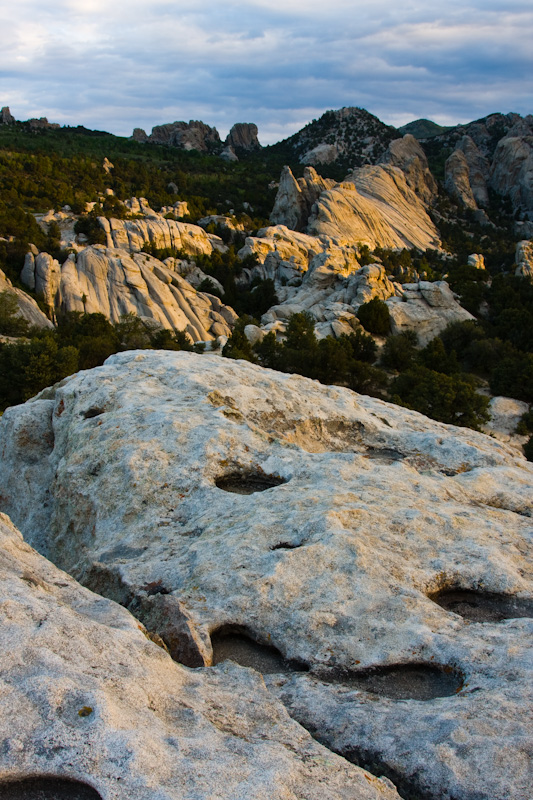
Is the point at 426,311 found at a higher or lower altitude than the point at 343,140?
lower

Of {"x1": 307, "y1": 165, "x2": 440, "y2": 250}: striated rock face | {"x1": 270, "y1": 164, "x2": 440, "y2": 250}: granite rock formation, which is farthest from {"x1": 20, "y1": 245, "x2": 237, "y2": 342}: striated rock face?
{"x1": 307, "y1": 165, "x2": 440, "y2": 250}: striated rock face

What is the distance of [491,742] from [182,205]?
10905cm

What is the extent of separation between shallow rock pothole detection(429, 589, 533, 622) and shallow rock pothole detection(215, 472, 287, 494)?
3.33 metres

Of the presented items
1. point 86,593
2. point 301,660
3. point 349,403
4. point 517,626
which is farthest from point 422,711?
point 349,403

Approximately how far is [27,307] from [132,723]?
68906 millimetres

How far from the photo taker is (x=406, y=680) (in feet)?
18.3

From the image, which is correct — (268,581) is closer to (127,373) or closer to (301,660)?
(301,660)

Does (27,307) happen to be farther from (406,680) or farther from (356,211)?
(406,680)

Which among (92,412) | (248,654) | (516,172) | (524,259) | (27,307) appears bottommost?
(248,654)

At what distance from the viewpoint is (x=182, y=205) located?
10431cm

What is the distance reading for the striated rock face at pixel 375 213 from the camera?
338 ft

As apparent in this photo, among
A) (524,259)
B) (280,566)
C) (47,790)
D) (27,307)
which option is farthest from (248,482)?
(524,259)

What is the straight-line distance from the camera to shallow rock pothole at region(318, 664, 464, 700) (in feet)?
17.6

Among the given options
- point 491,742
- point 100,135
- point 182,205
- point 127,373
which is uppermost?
point 100,135
